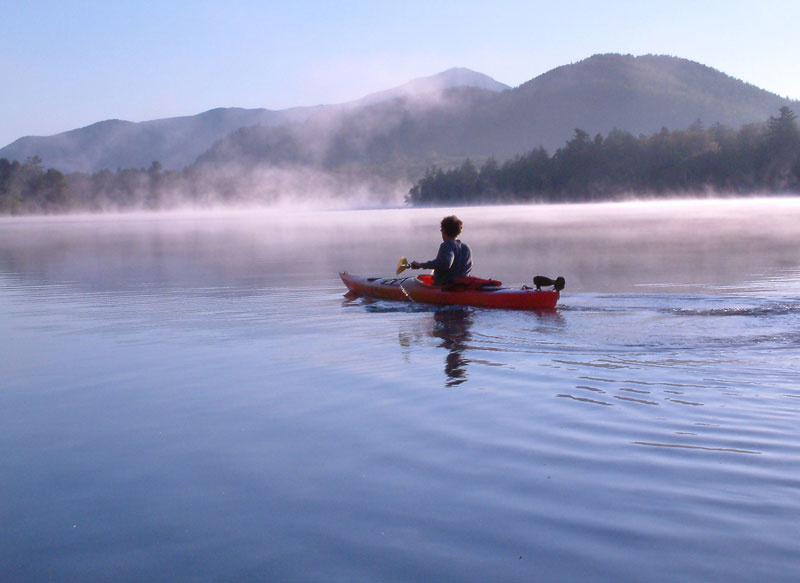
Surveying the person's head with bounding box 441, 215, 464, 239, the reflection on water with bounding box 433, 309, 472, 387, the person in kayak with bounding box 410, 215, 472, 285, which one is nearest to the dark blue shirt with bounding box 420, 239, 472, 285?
the person in kayak with bounding box 410, 215, 472, 285

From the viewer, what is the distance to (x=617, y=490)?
5.41 m

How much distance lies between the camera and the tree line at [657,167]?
108 metres

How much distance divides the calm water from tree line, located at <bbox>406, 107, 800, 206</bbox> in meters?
104

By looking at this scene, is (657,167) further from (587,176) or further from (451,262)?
(451,262)

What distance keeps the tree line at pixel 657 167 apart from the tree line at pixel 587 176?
13 centimetres

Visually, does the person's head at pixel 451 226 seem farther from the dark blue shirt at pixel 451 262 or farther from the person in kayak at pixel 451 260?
the dark blue shirt at pixel 451 262

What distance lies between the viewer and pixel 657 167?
124125 mm

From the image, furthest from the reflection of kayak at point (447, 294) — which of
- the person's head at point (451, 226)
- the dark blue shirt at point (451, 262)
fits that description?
the person's head at point (451, 226)

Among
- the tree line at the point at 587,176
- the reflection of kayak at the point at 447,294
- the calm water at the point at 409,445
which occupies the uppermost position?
the tree line at the point at 587,176

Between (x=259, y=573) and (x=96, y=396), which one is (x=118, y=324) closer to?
(x=96, y=396)

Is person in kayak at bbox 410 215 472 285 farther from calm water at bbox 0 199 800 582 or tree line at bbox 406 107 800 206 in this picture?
tree line at bbox 406 107 800 206

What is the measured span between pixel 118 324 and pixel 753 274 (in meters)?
13.8

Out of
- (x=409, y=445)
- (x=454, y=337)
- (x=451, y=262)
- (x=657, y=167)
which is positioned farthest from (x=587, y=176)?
(x=409, y=445)

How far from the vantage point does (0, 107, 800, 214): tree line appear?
110500 mm
